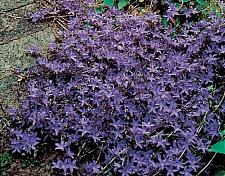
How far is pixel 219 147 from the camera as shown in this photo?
100 inches

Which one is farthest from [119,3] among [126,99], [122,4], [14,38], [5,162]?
[5,162]

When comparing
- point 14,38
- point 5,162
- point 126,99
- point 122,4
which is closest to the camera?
point 5,162

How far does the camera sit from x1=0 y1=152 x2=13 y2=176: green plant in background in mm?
2467

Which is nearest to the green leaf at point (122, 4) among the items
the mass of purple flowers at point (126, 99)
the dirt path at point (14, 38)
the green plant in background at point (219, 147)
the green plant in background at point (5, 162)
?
the mass of purple flowers at point (126, 99)

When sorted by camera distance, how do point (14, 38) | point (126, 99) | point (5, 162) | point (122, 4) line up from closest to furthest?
1. point (5, 162)
2. point (126, 99)
3. point (14, 38)
4. point (122, 4)

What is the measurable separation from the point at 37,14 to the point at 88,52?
563mm

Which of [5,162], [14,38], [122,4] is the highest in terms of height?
[122,4]

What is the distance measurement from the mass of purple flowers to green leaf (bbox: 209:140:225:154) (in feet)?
0.14

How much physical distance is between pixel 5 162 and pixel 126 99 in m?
0.72

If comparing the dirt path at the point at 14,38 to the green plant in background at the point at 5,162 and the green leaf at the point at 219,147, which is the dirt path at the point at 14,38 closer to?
the green plant in background at the point at 5,162

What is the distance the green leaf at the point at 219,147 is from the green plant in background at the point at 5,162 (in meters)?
1.03

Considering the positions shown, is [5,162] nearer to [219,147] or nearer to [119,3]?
[219,147]

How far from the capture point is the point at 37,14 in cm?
322

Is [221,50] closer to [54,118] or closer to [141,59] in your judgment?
[141,59]
